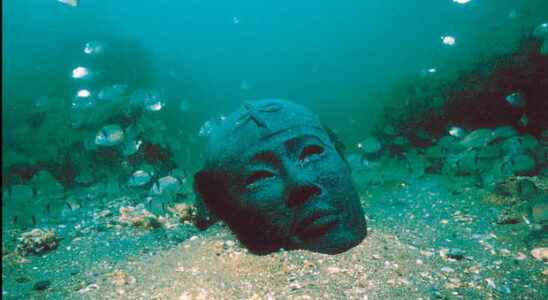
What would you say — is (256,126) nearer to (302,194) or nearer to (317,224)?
(302,194)

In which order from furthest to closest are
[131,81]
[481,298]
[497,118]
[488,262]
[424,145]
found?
[131,81] → [424,145] → [497,118] → [488,262] → [481,298]

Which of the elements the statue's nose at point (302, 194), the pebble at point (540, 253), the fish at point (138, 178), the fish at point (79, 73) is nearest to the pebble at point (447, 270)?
the pebble at point (540, 253)

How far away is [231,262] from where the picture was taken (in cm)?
453

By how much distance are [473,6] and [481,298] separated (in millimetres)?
66151

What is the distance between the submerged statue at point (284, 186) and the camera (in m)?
4.21

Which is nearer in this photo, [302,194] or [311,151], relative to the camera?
[302,194]

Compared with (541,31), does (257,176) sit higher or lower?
lower

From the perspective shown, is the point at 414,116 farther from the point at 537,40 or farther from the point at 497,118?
the point at 537,40

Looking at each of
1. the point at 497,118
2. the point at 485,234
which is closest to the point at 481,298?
the point at 485,234

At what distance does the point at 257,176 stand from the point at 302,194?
62cm

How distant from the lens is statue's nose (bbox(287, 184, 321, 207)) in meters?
4.18

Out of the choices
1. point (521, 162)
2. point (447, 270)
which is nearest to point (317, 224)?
point (447, 270)

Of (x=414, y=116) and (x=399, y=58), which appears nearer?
(x=414, y=116)

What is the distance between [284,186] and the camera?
4238 millimetres
